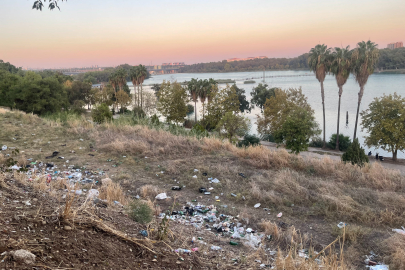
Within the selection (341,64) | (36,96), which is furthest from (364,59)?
(36,96)

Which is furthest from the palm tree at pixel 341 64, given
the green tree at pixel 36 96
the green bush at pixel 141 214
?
the green tree at pixel 36 96

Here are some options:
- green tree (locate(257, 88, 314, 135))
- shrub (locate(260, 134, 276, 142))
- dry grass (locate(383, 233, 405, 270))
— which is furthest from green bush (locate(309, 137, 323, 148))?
dry grass (locate(383, 233, 405, 270))

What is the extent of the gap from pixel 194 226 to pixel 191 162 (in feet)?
15.5

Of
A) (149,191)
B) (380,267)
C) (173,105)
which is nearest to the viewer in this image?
(380,267)

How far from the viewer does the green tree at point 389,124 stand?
27.8m

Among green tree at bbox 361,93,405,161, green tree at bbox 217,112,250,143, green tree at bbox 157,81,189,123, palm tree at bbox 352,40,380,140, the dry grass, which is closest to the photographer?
the dry grass

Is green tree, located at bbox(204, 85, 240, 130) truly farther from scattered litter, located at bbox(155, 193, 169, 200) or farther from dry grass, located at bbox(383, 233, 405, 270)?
dry grass, located at bbox(383, 233, 405, 270)

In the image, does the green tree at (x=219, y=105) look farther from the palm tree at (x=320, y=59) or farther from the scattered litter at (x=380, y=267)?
the scattered litter at (x=380, y=267)

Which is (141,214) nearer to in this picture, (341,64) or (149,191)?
(149,191)

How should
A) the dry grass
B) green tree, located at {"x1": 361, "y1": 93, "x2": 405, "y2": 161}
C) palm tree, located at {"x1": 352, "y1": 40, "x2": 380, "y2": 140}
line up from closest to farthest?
the dry grass
green tree, located at {"x1": 361, "y1": 93, "x2": 405, "y2": 161}
palm tree, located at {"x1": 352, "y1": 40, "x2": 380, "y2": 140}

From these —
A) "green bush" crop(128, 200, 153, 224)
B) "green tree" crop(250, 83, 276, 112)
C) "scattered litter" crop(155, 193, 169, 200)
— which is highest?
"green tree" crop(250, 83, 276, 112)

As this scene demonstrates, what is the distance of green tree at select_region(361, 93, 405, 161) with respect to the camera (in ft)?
91.0

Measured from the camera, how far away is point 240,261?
3.65 m

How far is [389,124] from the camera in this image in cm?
2766
